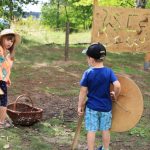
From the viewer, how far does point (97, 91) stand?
425 cm

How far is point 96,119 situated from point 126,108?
1.39 ft

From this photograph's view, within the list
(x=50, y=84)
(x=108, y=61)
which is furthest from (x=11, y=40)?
(x=108, y=61)

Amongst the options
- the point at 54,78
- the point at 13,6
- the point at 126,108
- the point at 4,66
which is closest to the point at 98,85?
the point at 126,108

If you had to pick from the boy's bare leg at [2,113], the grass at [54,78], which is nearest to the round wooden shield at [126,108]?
the grass at [54,78]

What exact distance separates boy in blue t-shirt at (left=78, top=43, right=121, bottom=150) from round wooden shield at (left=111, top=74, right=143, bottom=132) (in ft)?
0.50

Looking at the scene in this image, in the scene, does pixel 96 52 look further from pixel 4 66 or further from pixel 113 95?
pixel 4 66

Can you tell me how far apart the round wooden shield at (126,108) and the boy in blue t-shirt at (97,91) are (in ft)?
0.50

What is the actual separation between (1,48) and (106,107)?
1.72 metres

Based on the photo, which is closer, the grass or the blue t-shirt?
the blue t-shirt

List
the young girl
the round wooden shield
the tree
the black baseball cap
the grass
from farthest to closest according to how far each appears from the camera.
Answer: the tree → the young girl → the grass → the round wooden shield → the black baseball cap

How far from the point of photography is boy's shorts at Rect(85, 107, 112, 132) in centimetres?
432

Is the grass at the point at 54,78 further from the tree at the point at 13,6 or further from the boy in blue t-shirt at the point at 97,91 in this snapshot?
the tree at the point at 13,6

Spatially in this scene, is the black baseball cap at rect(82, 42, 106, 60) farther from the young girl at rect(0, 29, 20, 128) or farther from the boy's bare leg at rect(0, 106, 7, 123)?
Answer: the boy's bare leg at rect(0, 106, 7, 123)

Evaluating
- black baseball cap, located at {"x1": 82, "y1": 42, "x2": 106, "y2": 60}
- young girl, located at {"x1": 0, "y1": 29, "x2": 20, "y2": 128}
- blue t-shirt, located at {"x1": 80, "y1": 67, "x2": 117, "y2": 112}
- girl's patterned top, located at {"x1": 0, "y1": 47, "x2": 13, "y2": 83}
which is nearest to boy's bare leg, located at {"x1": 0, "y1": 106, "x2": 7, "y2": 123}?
young girl, located at {"x1": 0, "y1": 29, "x2": 20, "y2": 128}
